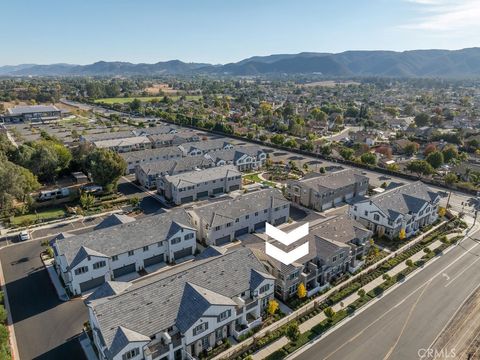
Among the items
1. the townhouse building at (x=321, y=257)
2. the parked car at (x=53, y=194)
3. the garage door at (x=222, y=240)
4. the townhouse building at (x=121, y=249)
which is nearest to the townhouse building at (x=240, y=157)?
the parked car at (x=53, y=194)

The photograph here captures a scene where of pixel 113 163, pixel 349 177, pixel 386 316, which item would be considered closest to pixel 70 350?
pixel 386 316

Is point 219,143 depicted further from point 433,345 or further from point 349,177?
point 433,345

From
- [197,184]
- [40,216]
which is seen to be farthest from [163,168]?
[40,216]

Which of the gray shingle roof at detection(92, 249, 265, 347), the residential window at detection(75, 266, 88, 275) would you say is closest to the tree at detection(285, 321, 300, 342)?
the gray shingle roof at detection(92, 249, 265, 347)

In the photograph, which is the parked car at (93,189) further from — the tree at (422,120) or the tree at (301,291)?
the tree at (422,120)

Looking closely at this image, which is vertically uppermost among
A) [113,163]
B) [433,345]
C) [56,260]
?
[113,163]

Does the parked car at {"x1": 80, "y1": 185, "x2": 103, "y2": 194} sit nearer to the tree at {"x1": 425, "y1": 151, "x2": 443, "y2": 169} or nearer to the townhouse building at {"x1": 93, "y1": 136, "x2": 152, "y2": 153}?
the townhouse building at {"x1": 93, "y1": 136, "x2": 152, "y2": 153}
